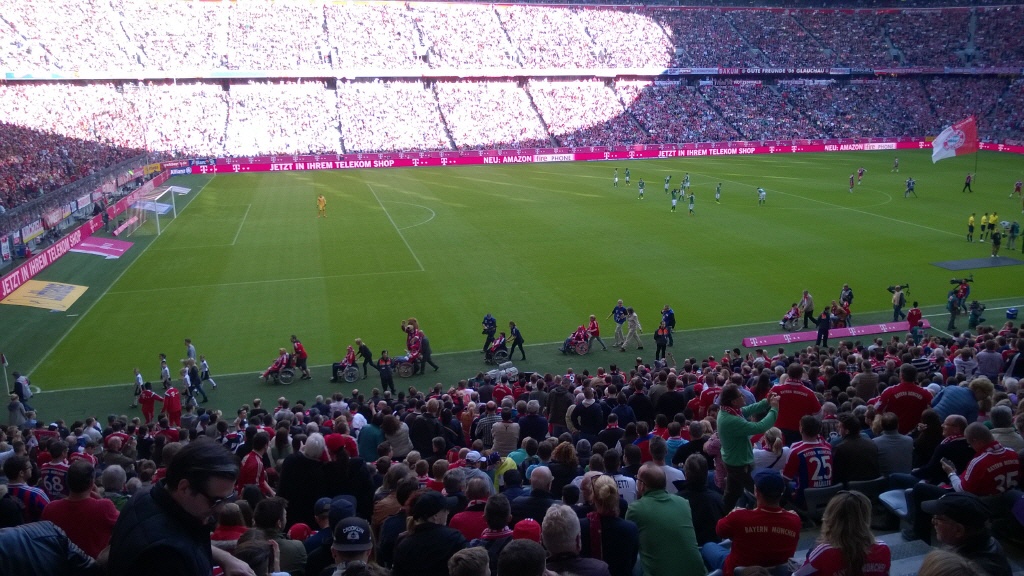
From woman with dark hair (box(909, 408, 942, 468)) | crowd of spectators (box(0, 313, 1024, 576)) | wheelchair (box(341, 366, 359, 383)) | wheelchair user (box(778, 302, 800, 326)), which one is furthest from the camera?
wheelchair user (box(778, 302, 800, 326))

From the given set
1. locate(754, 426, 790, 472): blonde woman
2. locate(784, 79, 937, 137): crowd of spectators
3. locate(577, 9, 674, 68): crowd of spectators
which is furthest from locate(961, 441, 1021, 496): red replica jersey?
locate(577, 9, 674, 68): crowd of spectators

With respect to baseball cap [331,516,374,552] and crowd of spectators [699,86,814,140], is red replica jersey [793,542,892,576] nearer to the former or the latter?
baseball cap [331,516,374,552]

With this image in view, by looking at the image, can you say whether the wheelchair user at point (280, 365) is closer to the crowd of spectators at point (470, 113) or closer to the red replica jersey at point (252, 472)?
the red replica jersey at point (252, 472)

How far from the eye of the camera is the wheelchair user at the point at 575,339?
2420 centimetres

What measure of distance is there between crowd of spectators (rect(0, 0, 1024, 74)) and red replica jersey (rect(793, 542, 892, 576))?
264 ft

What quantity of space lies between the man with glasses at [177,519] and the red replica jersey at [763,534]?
3928 millimetres

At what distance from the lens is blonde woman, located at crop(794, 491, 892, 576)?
516cm

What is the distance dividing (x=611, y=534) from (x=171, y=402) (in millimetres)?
15831

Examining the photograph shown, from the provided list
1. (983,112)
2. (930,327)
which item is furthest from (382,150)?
(983,112)

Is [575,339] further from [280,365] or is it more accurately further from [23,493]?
[23,493]

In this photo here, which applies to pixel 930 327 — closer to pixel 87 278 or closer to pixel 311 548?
pixel 311 548

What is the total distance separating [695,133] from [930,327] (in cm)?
5844

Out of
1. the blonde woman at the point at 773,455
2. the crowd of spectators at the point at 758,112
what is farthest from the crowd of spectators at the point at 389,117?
the blonde woman at the point at 773,455

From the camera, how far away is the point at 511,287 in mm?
31203
